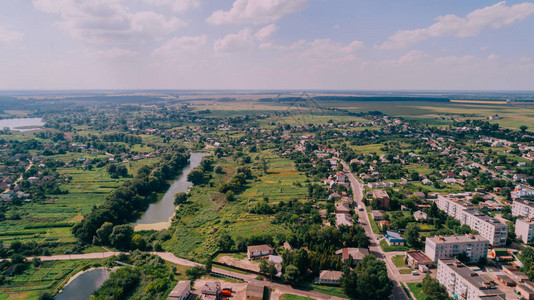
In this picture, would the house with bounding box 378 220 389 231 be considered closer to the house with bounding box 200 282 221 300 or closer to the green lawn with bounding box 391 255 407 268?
the green lawn with bounding box 391 255 407 268

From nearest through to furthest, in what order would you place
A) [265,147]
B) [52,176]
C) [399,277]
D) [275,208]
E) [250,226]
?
[399,277] → [250,226] → [275,208] → [52,176] → [265,147]

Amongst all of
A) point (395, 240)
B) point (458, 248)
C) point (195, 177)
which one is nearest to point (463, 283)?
point (458, 248)

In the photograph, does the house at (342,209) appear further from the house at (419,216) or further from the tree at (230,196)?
the tree at (230,196)

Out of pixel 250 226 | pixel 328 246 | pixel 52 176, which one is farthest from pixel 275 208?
pixel 52 176

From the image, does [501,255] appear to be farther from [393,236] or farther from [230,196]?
[230,196]

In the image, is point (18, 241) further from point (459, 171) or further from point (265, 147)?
point (459, 171)

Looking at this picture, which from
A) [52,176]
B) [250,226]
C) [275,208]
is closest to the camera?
[250,226]

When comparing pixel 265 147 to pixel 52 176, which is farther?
pixel 265 147

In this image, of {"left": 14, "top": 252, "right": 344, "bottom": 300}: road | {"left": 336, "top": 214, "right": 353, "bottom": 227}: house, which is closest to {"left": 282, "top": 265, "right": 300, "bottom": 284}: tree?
{"left": 14, "top": 252, "right": 344, "bottom": 300}: road
